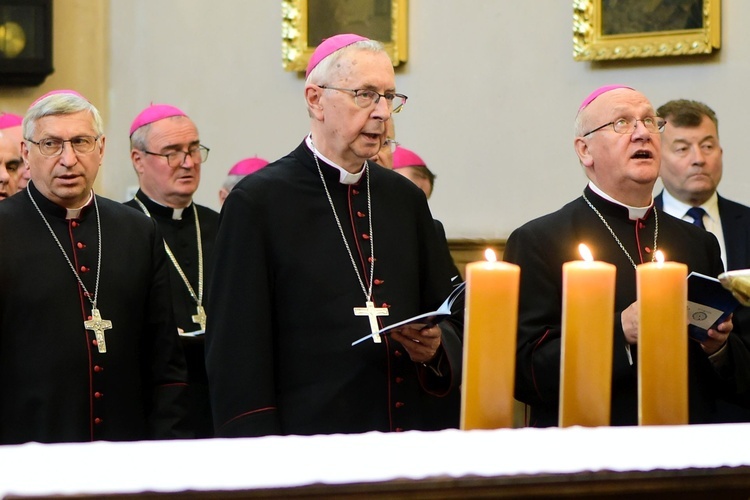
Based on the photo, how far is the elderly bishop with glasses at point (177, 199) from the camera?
212 inches

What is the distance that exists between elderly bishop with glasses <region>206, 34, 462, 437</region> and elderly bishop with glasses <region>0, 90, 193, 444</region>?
581mm

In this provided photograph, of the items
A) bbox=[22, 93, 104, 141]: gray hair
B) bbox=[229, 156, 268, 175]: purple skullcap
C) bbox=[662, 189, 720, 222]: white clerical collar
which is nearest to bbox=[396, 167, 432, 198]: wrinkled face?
bbox=[662, 189, 720, 222]: white clerical collar

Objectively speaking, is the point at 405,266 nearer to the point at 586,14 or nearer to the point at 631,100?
the point at 631,100

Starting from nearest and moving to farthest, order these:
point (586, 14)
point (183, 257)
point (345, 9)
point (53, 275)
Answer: point (53, 275)
point (183, 257)
point (586, 14)
point (345, 9)

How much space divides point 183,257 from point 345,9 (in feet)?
8.93

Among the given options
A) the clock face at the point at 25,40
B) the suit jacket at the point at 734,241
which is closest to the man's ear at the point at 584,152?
the suit jacket at the point at 734,241

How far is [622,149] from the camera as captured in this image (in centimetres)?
339

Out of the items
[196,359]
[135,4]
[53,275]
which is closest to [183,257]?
[196,359]

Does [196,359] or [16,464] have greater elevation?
[16,464]

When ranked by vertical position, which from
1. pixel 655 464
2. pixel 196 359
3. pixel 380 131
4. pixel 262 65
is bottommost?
pixel 196 359

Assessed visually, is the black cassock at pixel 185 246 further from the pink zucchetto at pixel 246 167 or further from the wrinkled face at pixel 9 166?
the pink zucchetto at pixel 246 167

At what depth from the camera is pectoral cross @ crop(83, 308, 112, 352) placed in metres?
3.57

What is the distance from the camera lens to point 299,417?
3.15m

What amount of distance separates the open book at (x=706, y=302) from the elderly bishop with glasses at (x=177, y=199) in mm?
3084
